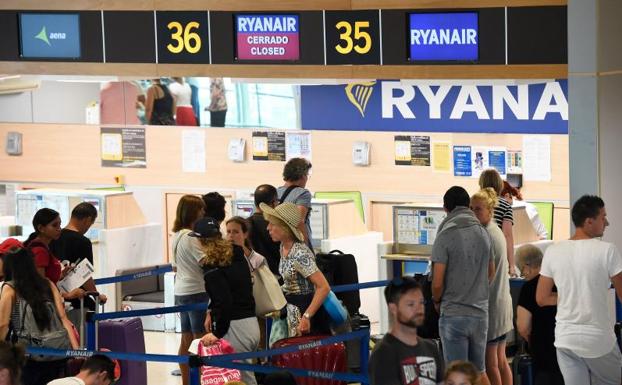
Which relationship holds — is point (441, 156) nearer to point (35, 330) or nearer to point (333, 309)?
point (333, 309)

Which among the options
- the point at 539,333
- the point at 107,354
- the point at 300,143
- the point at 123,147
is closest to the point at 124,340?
the point at 107,354

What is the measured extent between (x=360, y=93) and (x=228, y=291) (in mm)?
8478

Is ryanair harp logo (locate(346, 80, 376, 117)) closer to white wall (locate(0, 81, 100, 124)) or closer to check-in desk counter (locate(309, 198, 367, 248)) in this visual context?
check-in desk counter (locate(309, 198, 367, 248))

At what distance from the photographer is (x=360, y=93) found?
52.2 feet

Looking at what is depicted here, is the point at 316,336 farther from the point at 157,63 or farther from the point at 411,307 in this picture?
the point at 157,63

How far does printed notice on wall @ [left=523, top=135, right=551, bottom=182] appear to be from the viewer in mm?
13727

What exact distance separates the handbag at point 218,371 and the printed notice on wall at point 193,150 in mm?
8122

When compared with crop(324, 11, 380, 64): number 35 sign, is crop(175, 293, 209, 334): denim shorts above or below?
below

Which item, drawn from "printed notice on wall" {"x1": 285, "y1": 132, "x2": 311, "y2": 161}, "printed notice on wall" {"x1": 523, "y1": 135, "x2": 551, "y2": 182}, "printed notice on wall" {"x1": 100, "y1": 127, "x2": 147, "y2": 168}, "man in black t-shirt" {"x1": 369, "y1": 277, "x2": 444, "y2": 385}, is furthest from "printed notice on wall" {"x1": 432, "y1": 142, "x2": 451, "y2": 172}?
"man in black t-shirt" {"x1": 369, "y1": 277, "x2": 444, "y2": 385}

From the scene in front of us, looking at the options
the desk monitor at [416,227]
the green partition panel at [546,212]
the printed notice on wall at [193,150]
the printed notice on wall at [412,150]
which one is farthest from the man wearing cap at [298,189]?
the printed notice on wall at [193,150]

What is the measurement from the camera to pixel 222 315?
773 centimetres

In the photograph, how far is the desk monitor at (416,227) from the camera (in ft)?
37.5

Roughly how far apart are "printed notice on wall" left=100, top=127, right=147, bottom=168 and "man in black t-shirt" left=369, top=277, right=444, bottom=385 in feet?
35.1

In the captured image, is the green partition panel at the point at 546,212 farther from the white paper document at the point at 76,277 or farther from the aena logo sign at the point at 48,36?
the white paper document at the point at 76,277
